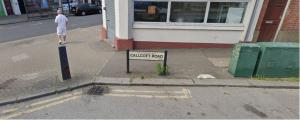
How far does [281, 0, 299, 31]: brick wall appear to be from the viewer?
6828 millimetres

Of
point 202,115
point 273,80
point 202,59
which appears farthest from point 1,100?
point 273,80

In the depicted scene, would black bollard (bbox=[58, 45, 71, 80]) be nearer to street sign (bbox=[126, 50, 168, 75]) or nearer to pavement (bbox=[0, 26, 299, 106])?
pavement (bbox=[0, 26, 299, 106])

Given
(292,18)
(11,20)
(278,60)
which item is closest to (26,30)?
(11,20)

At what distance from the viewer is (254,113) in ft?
12.4

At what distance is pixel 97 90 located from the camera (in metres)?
4.63

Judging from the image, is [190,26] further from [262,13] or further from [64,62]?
[64,62]

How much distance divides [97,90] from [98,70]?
3.73 feet

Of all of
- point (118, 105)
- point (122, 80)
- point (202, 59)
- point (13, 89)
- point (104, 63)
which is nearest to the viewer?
point (118, 105)

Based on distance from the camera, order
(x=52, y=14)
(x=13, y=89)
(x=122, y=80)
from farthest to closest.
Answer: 1. (x=52, y=14)
2. (x=122, y=80)
3. (x=13, y=89)

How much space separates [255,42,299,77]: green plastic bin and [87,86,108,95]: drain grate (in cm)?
393

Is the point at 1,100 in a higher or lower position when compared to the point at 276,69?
lower

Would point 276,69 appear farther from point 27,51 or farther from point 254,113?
point 27,51

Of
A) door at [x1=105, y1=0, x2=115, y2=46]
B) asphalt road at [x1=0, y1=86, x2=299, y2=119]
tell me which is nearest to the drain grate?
asphalt road at [x1=0, y1=86, x2=299, y2=119]

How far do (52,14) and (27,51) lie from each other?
1616 cm
